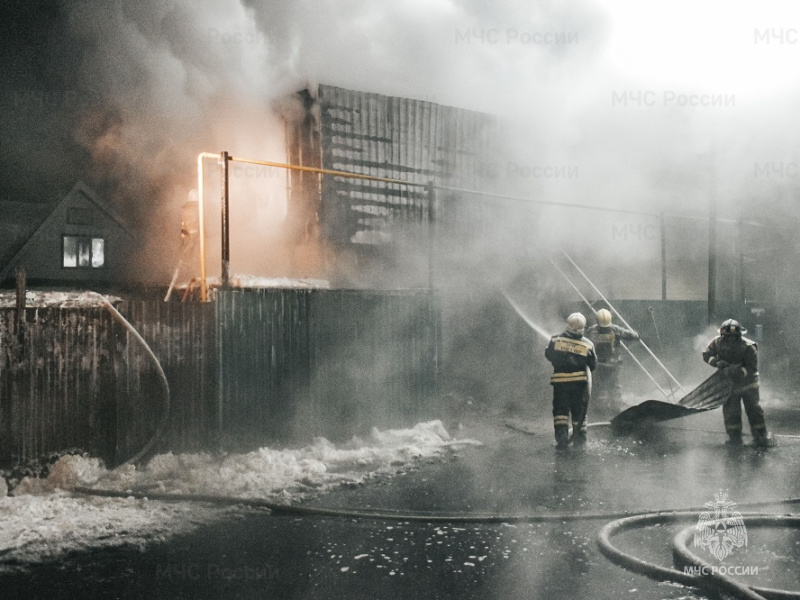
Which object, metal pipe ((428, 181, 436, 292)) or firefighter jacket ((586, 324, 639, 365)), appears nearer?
metal pipe ((428, 181, 436, 292))

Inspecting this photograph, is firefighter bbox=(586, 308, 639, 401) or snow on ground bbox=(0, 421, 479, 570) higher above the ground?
firefighter bbox=(586, 308, 639, 401)

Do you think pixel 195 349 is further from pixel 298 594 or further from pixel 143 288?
pixel 143 288

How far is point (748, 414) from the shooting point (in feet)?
28.0

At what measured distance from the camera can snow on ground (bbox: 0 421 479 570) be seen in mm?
4641

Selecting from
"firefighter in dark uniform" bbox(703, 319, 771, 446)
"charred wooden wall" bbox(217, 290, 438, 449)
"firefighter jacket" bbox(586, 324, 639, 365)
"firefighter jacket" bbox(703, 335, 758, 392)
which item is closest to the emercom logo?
"firefighter in dark uniform" bbox(703, 319, 771, 446)

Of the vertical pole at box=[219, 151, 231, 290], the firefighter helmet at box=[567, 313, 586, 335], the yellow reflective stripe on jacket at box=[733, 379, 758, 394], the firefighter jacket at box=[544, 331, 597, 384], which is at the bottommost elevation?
the yellow reflective stripe on jacket at box=[733, 379, 758, 394]

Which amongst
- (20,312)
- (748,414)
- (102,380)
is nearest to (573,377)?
(748,414)

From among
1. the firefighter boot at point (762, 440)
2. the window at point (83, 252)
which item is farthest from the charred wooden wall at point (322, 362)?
the window at point (83, 252)

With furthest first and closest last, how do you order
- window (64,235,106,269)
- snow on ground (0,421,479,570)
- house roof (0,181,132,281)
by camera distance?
1. window (64,235,106,269)
2. house roof (0,181,132,281)
3. snow on ground (0,421,479,570)

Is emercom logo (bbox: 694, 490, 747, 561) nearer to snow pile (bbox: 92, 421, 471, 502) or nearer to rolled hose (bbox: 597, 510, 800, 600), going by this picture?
rolled hose (bbox: 597, 510, 800, 600)

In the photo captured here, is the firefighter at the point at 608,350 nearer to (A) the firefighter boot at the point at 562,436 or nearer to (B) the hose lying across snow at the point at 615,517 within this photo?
(A) the firefighter boot at the point at 562,436

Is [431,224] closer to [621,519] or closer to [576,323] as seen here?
[576,323]

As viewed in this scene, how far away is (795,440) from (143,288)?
2091cm

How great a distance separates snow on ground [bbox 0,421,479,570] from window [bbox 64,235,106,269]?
20.1 m
